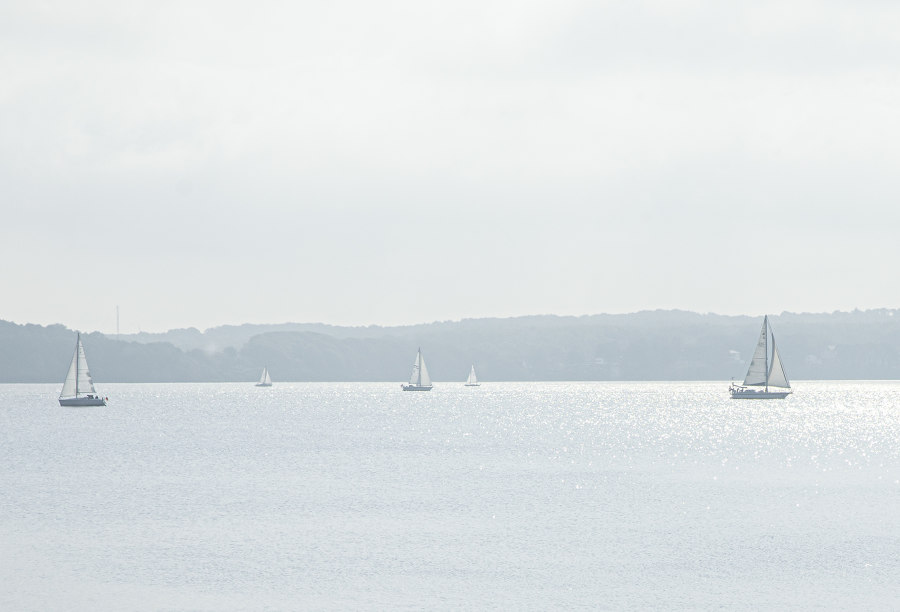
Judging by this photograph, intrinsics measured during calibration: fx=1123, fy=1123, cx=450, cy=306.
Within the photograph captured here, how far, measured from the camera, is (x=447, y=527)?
60.7m

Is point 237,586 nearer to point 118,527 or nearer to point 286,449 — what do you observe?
point 118,527

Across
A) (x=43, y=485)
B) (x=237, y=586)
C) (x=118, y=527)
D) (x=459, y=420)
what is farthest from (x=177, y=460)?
(x=459, y=420)

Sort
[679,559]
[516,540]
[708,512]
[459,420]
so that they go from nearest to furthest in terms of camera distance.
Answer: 1. [679,559]
2. [516,540]
3. [708,512]
4. [459,420]

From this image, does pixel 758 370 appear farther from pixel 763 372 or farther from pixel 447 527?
pixel 447 527

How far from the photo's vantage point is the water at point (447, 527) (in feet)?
143

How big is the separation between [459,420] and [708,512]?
5053 inches

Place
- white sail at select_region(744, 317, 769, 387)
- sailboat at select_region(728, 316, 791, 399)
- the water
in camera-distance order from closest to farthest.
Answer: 1. the water
2. sailboat at select_region(728, 316, 791, 399)
3. white sail at select_region(744, 317, 769, 387)

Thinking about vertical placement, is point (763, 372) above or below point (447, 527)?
above

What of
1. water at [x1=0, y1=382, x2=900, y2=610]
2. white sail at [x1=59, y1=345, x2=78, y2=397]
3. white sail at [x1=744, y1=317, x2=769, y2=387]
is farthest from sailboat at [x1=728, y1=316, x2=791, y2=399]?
white sail at [x1=59, y1=345, x2=78, y2=397]

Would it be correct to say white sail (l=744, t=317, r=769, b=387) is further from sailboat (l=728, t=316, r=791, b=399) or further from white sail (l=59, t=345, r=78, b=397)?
white sail (l=59, t=345, r=78, b=397)

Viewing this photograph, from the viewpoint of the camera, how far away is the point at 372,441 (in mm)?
136750

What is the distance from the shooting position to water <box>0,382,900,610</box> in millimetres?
43469

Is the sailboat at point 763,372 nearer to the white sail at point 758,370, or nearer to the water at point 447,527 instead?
the white sail at point 758,370

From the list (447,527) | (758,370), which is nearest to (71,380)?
(758,370)
